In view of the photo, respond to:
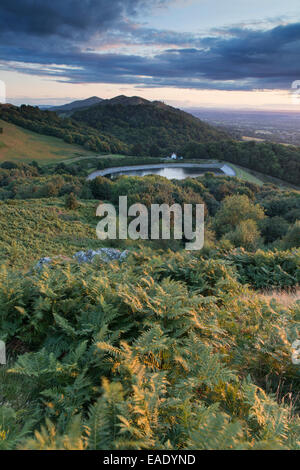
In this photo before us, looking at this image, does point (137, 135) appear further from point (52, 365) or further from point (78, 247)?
point (52, 365)

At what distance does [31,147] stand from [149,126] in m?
64.6

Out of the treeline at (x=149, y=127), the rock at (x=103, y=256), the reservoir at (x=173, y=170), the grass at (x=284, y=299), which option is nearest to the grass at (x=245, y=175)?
the reservoir at (x=173, y=170)

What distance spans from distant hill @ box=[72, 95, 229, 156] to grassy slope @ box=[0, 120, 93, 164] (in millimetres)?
23818

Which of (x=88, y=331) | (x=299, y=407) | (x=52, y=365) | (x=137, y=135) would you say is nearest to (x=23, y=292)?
(x=88, y=331)

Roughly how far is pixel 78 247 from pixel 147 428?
72.5ft

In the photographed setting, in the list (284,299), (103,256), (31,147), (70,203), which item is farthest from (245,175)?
(284,299)

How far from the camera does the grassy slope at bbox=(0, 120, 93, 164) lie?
71.0m

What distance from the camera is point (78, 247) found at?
75.8ft

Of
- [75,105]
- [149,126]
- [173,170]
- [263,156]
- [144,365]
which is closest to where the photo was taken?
[144,365]

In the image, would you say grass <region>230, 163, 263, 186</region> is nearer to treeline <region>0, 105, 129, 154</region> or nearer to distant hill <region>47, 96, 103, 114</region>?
treeline <region>0, 105, 129, 154</region>

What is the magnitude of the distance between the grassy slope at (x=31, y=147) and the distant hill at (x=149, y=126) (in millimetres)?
23818

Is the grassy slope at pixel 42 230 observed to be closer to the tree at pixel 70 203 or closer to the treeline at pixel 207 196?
the tree at pixel 70 203

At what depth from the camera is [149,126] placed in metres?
128

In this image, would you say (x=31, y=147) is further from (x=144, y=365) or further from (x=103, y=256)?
(x=144, y=365)
